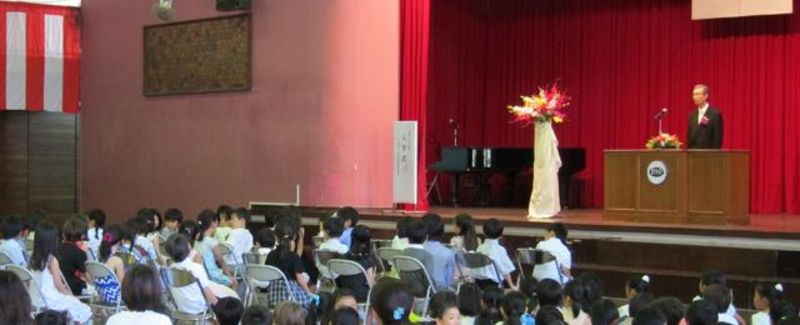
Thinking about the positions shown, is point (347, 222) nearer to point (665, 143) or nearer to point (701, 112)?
point (665, 143)

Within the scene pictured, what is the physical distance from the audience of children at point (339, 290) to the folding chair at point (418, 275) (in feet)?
0.29

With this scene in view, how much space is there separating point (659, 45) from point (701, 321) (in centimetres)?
1059

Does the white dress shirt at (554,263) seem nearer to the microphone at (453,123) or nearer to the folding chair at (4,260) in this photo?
the folding chair at (4,260)

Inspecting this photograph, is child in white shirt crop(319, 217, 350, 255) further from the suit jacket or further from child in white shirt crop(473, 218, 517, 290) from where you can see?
the suit jacket

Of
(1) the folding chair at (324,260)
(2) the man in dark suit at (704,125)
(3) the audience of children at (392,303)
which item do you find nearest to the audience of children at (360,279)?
(1) the folding chair at (324,260)

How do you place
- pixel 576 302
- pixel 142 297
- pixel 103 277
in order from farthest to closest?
pixel 103 277 → pixel 576 302 → pixel 142 297

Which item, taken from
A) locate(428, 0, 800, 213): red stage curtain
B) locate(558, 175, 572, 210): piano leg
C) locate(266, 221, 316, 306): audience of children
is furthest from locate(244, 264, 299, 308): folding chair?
locate(428, 0, 800, 213): red stage curtain

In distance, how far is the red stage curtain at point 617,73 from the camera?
13.9 m

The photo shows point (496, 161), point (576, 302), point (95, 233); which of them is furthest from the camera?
point (496, 161)

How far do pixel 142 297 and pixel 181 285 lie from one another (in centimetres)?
222

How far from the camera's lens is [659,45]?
1489cm

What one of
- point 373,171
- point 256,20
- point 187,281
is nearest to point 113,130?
point 256,20

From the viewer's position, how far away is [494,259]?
794 centimetres

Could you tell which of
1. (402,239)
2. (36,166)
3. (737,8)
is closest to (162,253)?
(402,239)
